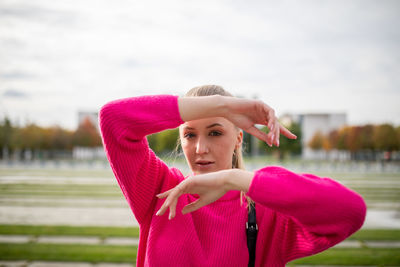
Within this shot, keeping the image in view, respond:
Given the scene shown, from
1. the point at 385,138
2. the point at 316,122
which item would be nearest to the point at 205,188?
the point at 385,138

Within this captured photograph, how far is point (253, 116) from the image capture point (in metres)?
1.92

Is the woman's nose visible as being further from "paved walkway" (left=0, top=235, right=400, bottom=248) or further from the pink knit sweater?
"paved walkway" (left=0, top=235, right=400, bottom=248)

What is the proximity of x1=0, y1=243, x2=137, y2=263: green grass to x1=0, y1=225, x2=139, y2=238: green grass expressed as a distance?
1080 mm

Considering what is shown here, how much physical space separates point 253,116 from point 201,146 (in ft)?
1.24

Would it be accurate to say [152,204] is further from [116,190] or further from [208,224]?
[116,190]

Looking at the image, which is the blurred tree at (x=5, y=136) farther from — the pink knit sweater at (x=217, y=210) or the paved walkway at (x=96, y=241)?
the pink knit sweater at (x=217, y=210)

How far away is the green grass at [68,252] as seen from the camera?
641cm

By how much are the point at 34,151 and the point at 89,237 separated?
68.3 meters

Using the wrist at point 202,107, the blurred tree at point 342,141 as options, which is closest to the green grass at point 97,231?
the wrist at point 202,107

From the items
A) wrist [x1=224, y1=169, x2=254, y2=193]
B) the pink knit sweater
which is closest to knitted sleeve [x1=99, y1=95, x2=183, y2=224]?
the pink knit sweater

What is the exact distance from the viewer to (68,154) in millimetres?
74125

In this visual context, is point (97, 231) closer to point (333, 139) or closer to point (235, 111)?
point (235, 111)

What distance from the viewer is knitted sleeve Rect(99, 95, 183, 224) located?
187cm

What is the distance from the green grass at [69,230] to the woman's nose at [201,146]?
686 cm
